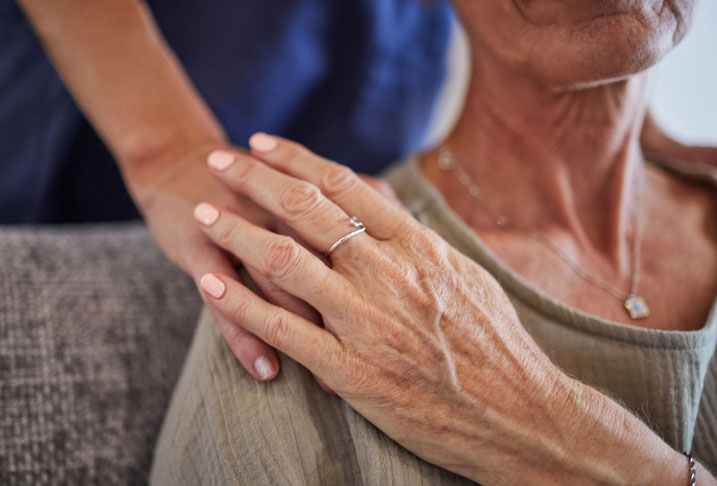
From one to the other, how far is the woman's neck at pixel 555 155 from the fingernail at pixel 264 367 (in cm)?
50

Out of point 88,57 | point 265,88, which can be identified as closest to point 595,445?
point 88,57

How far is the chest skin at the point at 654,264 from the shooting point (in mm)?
834

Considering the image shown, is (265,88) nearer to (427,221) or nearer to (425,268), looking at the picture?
(427,221)

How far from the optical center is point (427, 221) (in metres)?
0.86

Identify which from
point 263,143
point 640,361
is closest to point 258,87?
point 263,143

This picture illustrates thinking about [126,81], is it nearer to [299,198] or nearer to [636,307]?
[299,198]

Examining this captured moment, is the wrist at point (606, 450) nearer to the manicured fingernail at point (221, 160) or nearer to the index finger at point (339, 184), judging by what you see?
the index finger at point (339, 184)

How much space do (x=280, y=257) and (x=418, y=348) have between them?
6.9 inches

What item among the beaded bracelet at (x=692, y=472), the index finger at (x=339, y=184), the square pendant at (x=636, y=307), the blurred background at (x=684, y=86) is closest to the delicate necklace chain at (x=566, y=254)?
the square pendant at (x=636, y=307)

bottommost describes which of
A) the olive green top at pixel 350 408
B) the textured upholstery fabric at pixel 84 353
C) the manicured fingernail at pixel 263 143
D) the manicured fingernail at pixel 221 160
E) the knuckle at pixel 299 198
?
the textured upholstery fabric at pixel 84 353

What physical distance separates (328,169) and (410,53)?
866 mm

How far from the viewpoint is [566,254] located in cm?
91

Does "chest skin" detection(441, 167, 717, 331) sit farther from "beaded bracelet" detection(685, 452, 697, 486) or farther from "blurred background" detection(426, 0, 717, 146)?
"blurred background" detection(426, 0, 717, 146)

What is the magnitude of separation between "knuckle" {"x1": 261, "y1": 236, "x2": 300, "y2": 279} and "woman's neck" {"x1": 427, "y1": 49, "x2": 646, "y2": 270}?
458 millimetres
